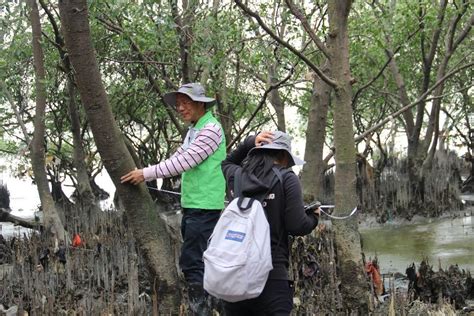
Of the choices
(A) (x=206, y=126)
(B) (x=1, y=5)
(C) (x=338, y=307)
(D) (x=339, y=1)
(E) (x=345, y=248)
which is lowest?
(C) (x=338, y=307)

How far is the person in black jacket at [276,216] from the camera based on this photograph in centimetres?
278

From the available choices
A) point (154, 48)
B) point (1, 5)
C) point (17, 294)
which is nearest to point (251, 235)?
point (17, 294)

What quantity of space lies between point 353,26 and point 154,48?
14.0 ft

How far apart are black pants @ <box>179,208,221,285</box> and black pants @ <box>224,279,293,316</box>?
2.77ft

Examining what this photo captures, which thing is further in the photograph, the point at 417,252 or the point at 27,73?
the point at 27,73

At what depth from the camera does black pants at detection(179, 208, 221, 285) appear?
363cm

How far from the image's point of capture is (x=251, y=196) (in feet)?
9.13

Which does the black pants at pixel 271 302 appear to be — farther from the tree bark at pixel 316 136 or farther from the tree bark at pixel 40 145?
the tree bark at pixel 40 145

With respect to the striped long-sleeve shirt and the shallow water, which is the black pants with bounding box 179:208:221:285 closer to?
the striped long-sleeve shirt

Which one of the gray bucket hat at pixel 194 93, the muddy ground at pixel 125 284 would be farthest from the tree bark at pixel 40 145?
the gray bucket hat at pixel 194 93

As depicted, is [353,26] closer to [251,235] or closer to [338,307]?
[338,307]

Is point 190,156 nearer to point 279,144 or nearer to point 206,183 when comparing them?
point 206,183

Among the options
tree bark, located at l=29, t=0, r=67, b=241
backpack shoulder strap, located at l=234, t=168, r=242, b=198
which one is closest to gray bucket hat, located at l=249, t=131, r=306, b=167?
backpack shoulder strap, located at l=234, t=168, r=242, b=198

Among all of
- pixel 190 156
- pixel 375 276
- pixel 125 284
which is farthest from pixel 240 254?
pixel 125 284
